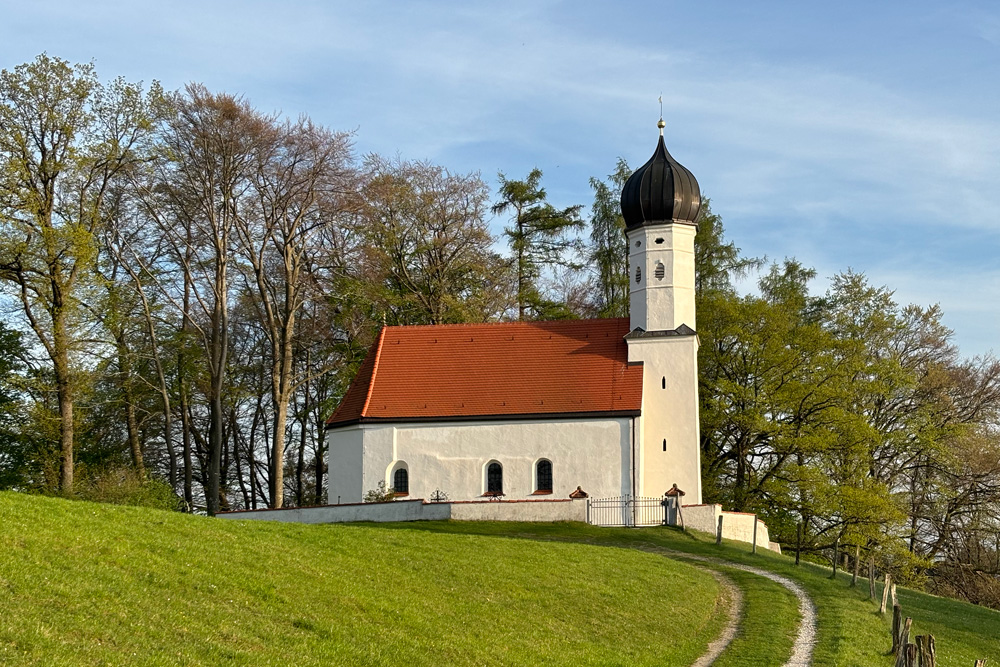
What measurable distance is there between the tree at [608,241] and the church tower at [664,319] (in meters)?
11.0

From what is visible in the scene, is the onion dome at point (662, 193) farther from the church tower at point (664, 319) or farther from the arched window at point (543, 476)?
the arched window at point (543, 476)

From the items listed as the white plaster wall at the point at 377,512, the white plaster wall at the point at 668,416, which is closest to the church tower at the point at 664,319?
the white plaster wall at the point at 668,416

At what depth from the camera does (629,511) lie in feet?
115

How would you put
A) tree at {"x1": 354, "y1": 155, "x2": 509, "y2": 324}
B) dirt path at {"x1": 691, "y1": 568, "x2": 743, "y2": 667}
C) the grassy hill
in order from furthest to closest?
tree at {"x1": 354, "y1": 155, "x2": 509, "y2": 324}
dirt path at {"x1": 691, "y1": 568, "x2": 743, "y2": 667}
the grassy hill

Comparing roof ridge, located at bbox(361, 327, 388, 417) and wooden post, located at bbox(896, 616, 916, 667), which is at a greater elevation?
roof ridge, located at bbox(361, 327, 388, 417)

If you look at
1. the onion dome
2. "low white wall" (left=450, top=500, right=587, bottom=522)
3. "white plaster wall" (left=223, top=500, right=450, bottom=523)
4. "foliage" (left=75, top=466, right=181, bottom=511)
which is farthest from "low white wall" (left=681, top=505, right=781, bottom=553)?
"foliage" (left=75, top=466, right=181, bottom=511)

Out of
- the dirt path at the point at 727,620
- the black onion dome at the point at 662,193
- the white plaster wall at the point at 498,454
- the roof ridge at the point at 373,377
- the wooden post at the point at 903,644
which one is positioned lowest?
the dirt path at the point at 727,620

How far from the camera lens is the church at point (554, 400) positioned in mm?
36469

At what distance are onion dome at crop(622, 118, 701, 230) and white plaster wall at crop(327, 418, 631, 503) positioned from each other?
756 cm

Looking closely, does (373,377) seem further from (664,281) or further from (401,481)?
(664,281)

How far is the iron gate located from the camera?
34.6 m

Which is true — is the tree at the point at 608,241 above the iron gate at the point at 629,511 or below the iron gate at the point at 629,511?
above

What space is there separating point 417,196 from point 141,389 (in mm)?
13244

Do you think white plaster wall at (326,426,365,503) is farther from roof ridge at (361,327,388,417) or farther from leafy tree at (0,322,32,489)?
leafy tree at (0,322,32,489)
